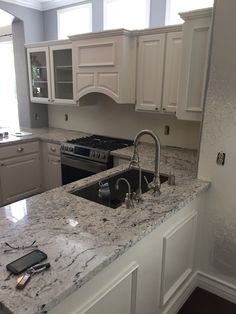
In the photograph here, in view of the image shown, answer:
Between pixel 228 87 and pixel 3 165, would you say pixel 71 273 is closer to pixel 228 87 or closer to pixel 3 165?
pixel 228 87

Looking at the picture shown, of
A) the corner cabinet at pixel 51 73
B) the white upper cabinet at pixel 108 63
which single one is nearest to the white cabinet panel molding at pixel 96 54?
the white upper cabinet at pixel 108 63

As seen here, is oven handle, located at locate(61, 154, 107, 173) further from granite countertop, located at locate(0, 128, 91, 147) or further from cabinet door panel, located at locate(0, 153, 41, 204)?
cabinet door panel, located at locate(0, 153, 41, 204)

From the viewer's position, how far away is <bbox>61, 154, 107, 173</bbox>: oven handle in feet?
9.19

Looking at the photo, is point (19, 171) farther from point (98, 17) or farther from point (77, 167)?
point (98, 17)

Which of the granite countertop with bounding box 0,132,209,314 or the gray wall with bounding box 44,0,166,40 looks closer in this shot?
the granite countertop with bounding box 0,132,209,314

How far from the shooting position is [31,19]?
3807 mm

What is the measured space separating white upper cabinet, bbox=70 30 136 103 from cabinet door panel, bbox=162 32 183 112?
1.31 feet

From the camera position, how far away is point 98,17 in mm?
3359

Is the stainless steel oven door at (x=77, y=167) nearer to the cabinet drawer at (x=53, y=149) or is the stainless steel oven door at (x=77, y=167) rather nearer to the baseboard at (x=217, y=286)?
the cabinet drawer at (x=53, y=149)

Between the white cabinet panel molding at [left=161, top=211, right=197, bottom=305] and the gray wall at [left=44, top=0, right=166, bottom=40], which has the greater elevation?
the gray wall at [left=44, top=0, right=166, bottom=40]

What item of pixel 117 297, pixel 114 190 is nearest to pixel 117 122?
pixel 114 190

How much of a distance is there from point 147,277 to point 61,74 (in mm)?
2892

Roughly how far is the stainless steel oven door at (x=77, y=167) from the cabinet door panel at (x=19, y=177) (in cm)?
58

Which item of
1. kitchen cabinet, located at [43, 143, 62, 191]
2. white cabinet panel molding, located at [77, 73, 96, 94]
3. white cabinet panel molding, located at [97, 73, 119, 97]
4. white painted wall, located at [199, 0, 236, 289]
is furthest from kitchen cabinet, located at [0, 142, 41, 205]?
white painted wall, located at [199, 0, 236, 289]
